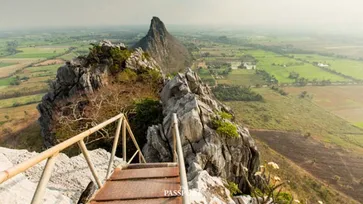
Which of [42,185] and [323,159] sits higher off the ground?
[42,185]

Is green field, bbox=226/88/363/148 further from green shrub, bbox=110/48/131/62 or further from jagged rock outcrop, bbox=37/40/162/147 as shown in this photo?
jagged rock outcrop, bbox=37/40/162/147

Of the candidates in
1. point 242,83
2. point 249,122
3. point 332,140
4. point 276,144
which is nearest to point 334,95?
point 242,83

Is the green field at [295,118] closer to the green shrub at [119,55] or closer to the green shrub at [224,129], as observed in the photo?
the green shrub at [119,55]

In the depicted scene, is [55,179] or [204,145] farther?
[204,145]

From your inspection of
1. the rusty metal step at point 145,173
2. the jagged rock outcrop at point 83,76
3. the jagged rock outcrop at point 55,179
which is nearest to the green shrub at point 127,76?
the jagged rock outcrop at point 83,76

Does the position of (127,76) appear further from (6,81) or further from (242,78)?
(6,81)

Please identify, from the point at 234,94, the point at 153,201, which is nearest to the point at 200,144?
the point at 153,201

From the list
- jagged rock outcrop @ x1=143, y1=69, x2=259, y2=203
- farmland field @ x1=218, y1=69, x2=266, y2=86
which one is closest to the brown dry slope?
jagged rock outcrop @ x1=143, y1=69, x2=259, y2=203
